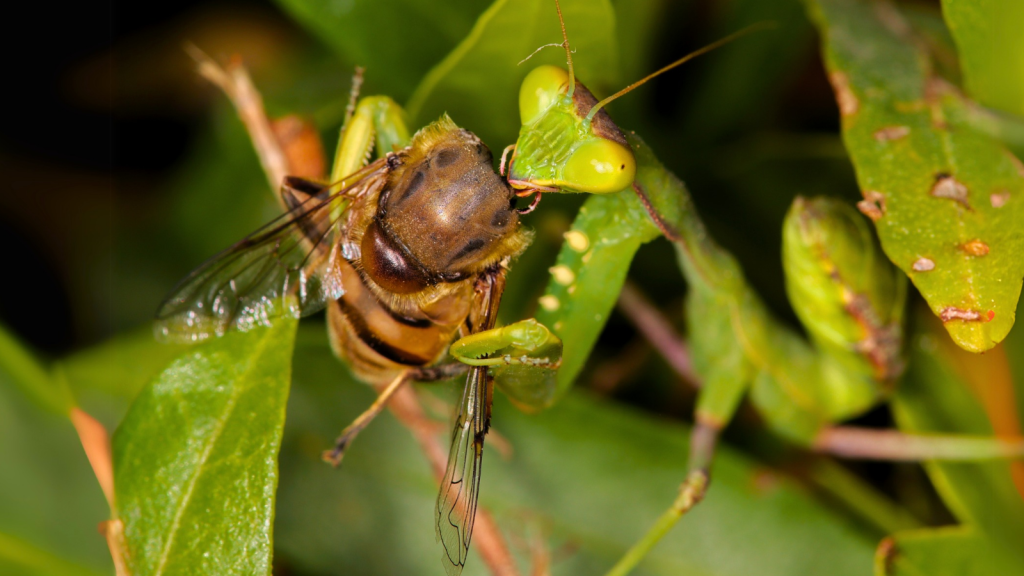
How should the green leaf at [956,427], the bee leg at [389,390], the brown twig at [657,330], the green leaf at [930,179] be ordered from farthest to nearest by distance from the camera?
the brown twig at [657,330] < the green leaf at [956,427] < the bee leg at [389,390] < the green leaf at [930,179]

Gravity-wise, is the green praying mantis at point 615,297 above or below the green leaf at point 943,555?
above

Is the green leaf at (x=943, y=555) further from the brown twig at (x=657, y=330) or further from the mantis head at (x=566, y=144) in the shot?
the mantis head at (x=566, y=144)

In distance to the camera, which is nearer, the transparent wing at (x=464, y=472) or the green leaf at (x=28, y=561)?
the transparent wing at (x=464, y=472)

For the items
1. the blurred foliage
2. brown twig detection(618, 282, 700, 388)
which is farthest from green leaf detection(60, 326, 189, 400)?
brown twig detection(618, 282, 700, 388)

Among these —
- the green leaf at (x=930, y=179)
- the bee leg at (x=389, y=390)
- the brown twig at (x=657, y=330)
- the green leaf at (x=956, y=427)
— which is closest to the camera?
the green leaf at (x=930, y=179)

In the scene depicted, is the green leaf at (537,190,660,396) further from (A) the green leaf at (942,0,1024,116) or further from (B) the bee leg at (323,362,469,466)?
(A) the green leaf at (942,0,1024,116)

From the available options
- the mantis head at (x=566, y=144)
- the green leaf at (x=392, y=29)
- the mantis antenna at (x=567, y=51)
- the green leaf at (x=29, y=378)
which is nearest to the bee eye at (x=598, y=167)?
the mantis head at (x=566, y=144)

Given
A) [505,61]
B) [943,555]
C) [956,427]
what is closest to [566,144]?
[505,61]

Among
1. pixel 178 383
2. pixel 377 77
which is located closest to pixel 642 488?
pixel 178 383
